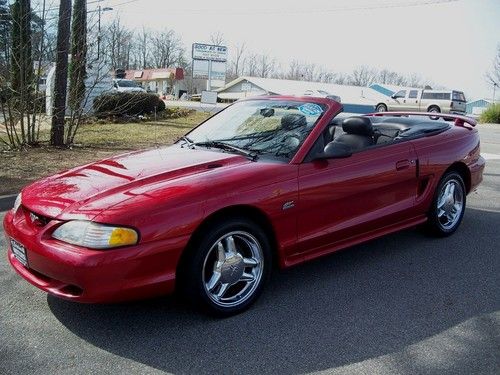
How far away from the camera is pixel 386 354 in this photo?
2939 mm

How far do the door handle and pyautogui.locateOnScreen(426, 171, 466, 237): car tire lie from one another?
0.58 meters

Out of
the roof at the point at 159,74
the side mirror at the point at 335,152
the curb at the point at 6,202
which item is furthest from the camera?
the roof at the point at 159,74

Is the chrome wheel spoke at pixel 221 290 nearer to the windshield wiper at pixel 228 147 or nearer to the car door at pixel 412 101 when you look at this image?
the windshield wiper at pixel 228 147

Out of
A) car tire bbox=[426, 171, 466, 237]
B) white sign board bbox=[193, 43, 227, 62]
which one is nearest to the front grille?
car tire bbox=[426, 171, 466, 237]

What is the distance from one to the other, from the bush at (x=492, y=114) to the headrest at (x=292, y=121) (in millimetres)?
33137

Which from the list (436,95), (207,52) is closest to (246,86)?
(207,52)

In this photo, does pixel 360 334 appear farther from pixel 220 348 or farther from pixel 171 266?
pixel 171 266

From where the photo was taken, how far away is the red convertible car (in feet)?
9.74

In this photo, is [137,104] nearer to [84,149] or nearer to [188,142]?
[84,149]

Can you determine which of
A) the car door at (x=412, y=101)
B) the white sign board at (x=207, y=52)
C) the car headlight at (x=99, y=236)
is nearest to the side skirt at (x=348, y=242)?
the car headlight at (x=99, y=236)

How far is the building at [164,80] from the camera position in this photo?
73062 mm

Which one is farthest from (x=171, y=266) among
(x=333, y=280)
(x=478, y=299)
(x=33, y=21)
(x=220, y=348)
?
(x=33, y=21)

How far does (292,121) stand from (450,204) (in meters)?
2.10

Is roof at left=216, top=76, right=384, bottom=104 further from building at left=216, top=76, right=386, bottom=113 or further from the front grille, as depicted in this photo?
the front grille
